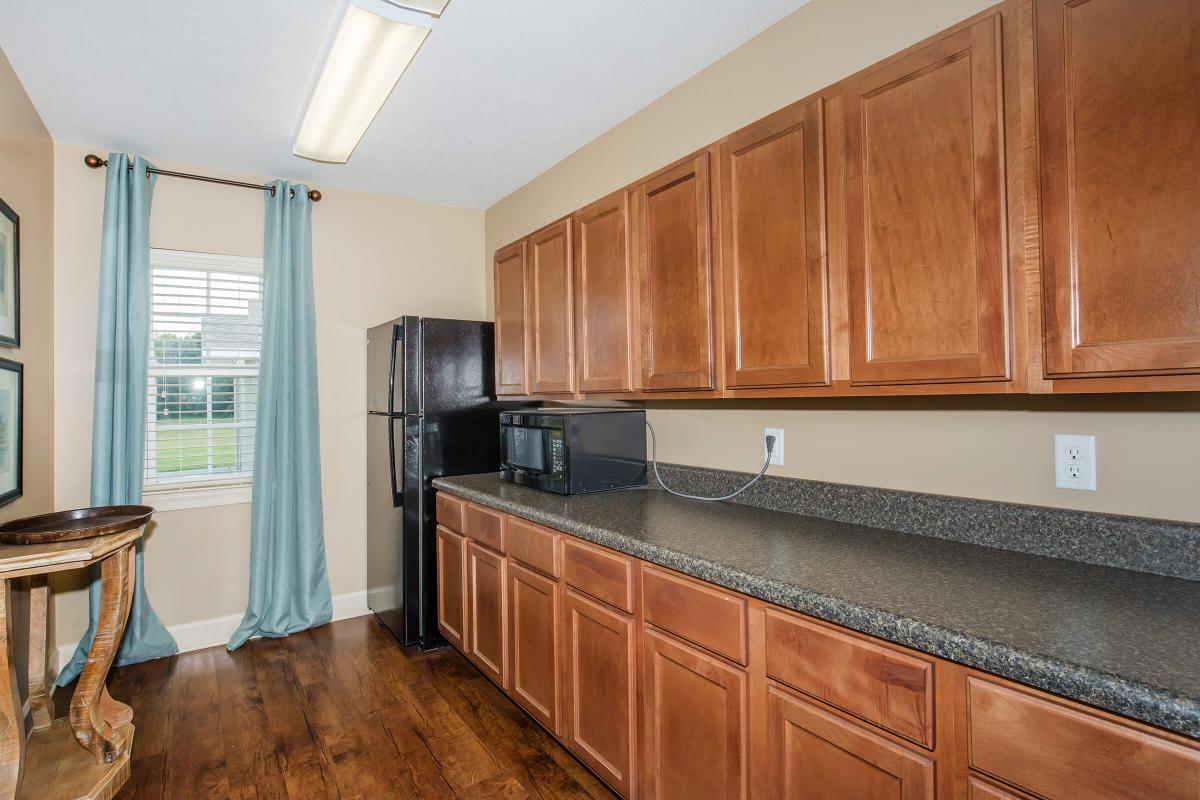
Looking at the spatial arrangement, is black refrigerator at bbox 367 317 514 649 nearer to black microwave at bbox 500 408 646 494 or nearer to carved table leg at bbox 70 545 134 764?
black microwave at bbox 500 408 646 494

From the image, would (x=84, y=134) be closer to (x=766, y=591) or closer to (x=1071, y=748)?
(x=766, y=591)

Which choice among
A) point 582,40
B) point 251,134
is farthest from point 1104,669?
point 251,134

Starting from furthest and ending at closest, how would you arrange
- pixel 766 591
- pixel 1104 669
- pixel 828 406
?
pixel 828 406 → pixel 766 591 → pixel 1104 669

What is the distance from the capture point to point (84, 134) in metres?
2.88

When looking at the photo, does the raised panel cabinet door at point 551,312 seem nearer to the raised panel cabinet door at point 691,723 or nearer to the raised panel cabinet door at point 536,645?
the raised panel cabinet door at point 536,645

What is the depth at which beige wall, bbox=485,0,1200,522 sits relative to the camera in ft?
4.32

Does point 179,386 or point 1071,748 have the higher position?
point 179,386

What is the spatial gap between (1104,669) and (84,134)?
4.14 meters

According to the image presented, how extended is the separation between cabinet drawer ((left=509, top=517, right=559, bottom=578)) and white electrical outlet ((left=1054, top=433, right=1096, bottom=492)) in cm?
145

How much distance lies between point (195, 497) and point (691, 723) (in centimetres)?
300

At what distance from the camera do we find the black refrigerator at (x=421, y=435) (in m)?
3.16

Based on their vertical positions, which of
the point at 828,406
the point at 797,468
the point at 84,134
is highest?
the point at 84,134

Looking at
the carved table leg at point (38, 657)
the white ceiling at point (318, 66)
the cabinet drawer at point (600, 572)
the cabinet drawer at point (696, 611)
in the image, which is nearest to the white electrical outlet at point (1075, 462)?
the cabinet drawer at point (696, 611)

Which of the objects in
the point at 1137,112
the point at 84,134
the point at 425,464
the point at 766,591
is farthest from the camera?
the point at 425,464
